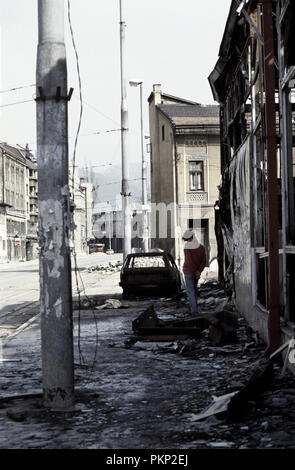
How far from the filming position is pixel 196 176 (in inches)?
1725

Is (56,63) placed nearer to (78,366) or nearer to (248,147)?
(78,366)

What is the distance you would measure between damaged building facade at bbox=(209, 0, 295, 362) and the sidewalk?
95 centimetres

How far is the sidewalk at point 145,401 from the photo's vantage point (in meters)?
5.28

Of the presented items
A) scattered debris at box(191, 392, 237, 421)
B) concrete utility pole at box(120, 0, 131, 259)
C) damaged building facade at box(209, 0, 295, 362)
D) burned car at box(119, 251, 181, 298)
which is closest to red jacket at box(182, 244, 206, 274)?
damaged building facade at box(209, 0, 295, 362)

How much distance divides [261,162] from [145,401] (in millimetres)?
4948

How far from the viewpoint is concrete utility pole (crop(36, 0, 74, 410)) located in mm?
6363

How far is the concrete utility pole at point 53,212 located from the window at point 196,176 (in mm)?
37234

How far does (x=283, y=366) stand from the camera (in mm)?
7559

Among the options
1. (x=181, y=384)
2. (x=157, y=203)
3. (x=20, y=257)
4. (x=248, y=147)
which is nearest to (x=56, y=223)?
(x=181, y=384)

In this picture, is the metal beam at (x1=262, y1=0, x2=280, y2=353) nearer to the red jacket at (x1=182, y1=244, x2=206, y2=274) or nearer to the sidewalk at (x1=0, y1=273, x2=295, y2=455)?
the sidewalk at (x1=0, y1=273, x2=295, y2=455)

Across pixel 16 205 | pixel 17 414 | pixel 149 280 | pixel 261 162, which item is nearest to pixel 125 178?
pixel 149 280

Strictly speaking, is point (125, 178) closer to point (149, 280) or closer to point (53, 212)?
point (149, 280)

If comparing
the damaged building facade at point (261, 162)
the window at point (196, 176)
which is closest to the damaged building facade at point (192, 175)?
the window at point (196, 176)
